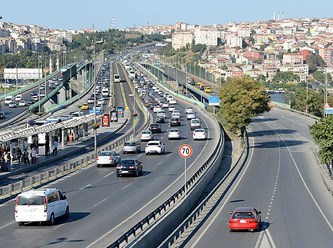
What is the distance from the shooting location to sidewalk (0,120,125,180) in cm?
4537

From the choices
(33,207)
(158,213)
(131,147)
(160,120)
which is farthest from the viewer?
(160,120)

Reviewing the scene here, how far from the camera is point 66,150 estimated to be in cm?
5909

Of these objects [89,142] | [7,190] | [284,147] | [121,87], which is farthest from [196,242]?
[121,87]

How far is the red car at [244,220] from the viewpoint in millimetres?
29297

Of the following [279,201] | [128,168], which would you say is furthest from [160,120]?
[279,201]

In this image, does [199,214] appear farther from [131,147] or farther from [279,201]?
[131,147]

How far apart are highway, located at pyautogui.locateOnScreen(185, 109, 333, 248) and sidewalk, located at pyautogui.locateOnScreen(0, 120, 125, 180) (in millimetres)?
10668

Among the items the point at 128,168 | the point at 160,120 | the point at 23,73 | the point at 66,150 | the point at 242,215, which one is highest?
the point at 242,215

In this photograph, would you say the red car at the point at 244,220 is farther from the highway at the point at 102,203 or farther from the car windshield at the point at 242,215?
the highway at the point at 102,203

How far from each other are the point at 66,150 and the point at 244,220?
1227 inches

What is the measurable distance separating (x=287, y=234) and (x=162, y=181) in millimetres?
14800

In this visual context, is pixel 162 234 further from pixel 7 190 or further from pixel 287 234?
pixel 7 190

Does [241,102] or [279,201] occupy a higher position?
[241,102]

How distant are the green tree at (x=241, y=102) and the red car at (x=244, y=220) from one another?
1807 inches
